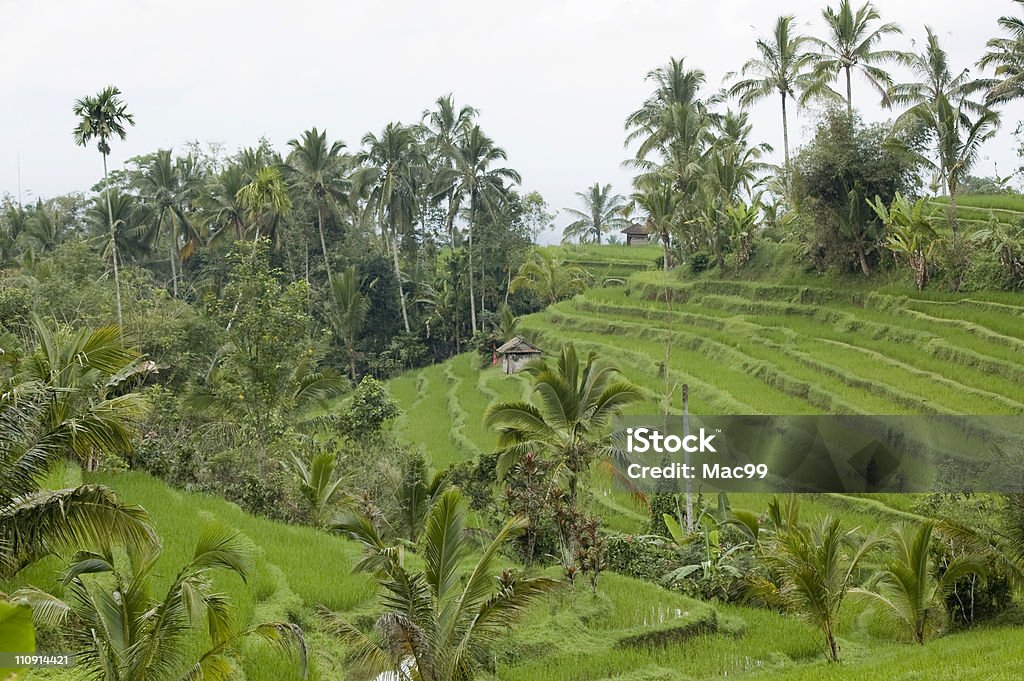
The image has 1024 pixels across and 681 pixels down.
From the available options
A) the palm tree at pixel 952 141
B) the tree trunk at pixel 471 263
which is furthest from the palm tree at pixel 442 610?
the tree trunk at pixel 471 263

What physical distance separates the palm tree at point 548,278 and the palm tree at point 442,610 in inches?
993

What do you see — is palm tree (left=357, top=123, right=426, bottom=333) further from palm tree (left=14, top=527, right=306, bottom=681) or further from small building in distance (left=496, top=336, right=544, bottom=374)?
palm tree (left=14, top=527, right=306, bottom=681)

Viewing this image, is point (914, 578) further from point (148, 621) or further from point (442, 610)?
point (148, 621)

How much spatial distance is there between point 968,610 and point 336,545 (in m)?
8.02

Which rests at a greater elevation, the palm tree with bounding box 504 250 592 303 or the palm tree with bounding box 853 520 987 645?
the palm tree with bounding box 504 250 592 303

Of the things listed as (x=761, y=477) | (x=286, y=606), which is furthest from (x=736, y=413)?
(x=286, y=606)

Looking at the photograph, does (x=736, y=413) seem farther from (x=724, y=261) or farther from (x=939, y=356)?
(x=724, y=261)

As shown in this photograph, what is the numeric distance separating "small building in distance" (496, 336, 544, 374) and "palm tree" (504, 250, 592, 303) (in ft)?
17.9

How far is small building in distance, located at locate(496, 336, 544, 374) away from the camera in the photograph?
92.0ft

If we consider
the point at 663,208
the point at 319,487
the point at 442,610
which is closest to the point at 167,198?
the point at 663,208

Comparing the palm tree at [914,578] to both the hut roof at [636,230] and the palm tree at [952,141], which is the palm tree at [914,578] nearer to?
the palm tree at [952,141]

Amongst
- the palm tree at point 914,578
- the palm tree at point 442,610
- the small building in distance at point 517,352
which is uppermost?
the small building in distance at point 517,352

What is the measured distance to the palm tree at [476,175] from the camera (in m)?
34.5

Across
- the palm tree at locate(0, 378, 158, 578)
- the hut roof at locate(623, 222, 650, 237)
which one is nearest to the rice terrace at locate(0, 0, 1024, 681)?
the palm tree at locate(0, 378, 158, 578)
